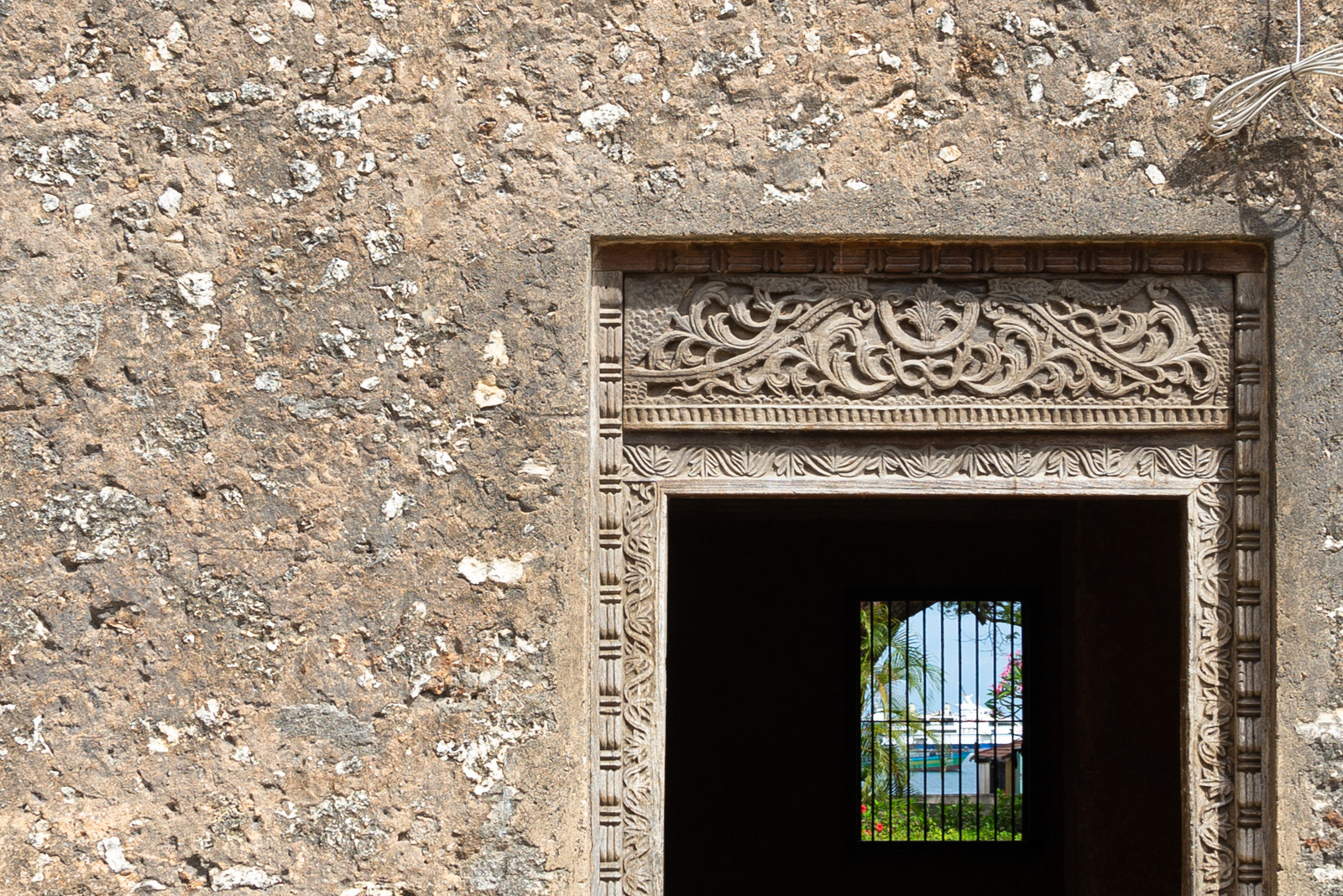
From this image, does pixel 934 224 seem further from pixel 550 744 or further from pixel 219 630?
pixel 219 630

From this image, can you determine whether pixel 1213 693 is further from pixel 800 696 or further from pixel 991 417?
pixel 800 696

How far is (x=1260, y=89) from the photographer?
2.43 m

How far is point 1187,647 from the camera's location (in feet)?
8.25

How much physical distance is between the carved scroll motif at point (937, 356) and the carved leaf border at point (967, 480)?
0.07 m

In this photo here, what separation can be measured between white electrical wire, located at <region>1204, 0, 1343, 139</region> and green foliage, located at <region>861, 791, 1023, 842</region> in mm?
5013

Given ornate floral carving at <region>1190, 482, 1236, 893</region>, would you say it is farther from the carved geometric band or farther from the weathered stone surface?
the weathered stone surface

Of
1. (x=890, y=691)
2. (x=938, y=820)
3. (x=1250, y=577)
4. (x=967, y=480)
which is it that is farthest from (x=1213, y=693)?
(x=938, y=820)

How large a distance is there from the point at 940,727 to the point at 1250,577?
4.57 meters

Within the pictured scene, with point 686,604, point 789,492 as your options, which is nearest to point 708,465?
point 789,492

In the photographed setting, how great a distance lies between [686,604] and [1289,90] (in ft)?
14.5

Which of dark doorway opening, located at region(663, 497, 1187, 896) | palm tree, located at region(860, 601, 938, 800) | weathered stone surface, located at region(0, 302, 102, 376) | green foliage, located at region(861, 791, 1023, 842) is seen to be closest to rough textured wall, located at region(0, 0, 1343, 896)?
weathered stone surface, located at region(0, 302, 102, 376)

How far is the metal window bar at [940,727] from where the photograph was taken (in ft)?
21.5

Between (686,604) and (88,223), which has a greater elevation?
(88,223)

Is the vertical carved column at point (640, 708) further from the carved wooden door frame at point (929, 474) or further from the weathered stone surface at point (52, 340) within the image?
the weathered stone surface at point (52, 340)
